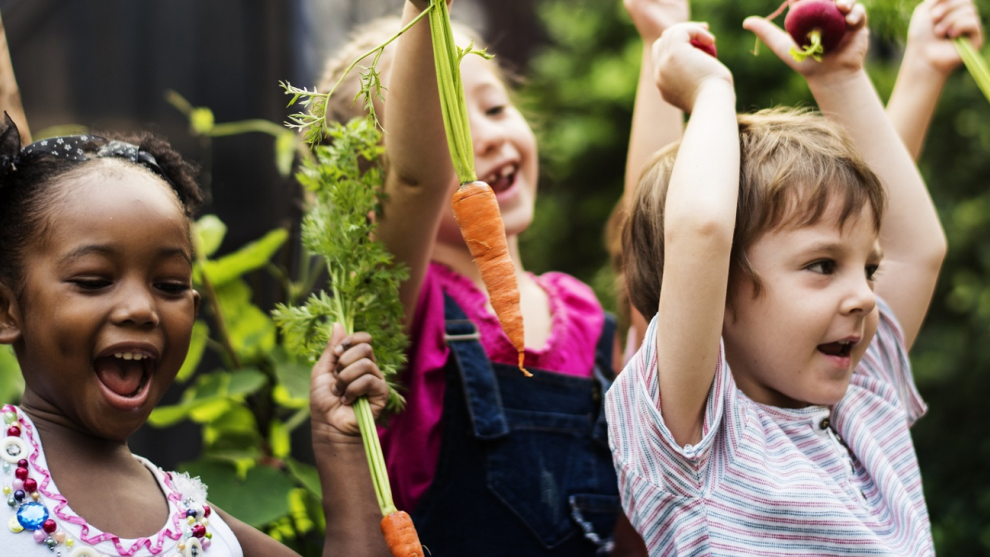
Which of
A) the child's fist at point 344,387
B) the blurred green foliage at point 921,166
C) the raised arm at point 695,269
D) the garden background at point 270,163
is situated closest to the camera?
the raised arm at point 695,269

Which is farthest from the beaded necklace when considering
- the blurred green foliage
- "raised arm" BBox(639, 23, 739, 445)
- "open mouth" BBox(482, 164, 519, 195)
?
the blurred green foliage

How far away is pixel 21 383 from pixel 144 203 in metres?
1.00

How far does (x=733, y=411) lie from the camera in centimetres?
139

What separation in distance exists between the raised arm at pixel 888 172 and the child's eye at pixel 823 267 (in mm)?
337

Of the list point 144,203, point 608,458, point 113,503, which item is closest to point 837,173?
point 608,458

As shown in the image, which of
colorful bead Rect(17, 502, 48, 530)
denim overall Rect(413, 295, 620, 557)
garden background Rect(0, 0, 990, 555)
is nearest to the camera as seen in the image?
colorful bead Rect(17, 502, 48, 530)

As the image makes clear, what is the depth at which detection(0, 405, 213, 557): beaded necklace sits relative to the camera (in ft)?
3.83

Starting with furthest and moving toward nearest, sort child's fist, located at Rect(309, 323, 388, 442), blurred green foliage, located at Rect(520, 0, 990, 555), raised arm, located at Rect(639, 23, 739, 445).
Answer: blurred green foliage, located at Rect(520, 0, 990, 555)
child's fist, located at Rect(309, 323, 388, 442)
raised arm, located at Rect(639, 23, 739, 445)

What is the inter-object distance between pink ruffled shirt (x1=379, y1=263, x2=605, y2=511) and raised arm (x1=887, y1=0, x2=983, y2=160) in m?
0.80

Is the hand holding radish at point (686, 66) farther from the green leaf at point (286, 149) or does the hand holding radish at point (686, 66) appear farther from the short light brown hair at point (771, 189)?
the green leaf at point (286, 149)

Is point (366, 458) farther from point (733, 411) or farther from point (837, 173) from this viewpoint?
point (837, 173)

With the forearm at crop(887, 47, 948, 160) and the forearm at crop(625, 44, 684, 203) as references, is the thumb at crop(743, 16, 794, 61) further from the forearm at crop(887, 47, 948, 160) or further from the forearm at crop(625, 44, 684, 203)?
the forearm at crop(887, 47, 948, 160)

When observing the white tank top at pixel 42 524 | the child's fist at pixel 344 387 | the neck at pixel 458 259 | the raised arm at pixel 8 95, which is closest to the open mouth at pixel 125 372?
the white tank top at pixel 42 524

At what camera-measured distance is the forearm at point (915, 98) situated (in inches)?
74.9
